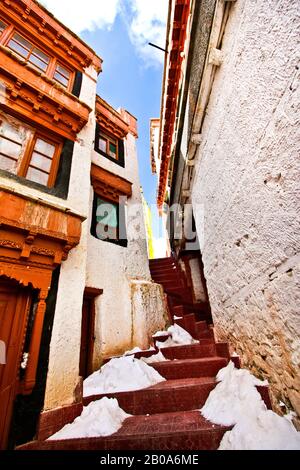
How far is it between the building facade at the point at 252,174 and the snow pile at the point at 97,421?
172 cm

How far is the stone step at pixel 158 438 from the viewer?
2.01 m

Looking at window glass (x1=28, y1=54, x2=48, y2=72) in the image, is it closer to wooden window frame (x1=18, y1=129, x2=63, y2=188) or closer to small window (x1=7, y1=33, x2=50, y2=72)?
small window (x1=7, y1=33, x2=50, y2=72)

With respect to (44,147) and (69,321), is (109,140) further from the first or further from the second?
(69,321)

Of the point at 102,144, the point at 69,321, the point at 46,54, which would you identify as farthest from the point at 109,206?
the point at 46,54

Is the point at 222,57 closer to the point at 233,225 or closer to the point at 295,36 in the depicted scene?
the point at 295,36

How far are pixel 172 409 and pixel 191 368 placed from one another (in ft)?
2.19

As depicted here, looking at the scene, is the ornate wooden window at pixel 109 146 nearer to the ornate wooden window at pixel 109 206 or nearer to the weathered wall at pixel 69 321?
the ornate wooden window at pixel 109 206

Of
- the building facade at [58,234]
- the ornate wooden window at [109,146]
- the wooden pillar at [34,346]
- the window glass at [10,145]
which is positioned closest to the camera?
the wooden pillar at [34,346]

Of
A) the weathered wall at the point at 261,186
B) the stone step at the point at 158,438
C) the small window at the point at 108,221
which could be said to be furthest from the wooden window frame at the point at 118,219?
the stone step at the point at 158,438

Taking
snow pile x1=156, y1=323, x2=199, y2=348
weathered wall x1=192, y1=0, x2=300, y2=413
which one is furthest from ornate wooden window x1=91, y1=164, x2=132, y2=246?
weathered wall x1=192, y1=0, x2=300, y2=413

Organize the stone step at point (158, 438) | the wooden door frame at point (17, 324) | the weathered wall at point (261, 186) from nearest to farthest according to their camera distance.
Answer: the weathered wall at point (261, 186), the stone step at point (158, 438), the wooden door frame at point (17, 324)

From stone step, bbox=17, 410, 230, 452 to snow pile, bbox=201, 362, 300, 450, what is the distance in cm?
12

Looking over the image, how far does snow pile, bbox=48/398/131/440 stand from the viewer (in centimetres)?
232
